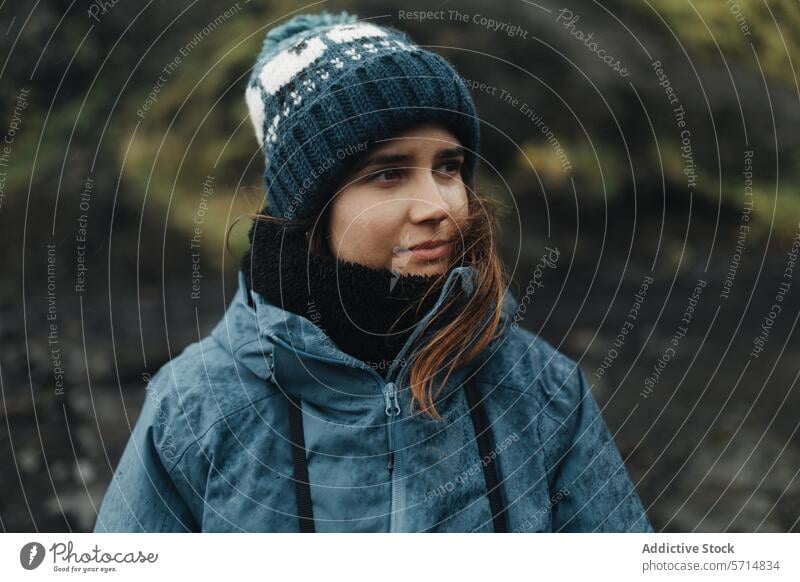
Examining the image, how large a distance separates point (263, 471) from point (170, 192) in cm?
86

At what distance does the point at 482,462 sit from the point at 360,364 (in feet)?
0.68

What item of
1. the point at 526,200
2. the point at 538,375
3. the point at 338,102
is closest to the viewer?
the point at 338,102

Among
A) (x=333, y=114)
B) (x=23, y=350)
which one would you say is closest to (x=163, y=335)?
(x=23, y=350)

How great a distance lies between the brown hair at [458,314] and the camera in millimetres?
1000

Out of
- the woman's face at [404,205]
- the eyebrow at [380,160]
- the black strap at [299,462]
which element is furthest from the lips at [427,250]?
the black strap at [299,462]

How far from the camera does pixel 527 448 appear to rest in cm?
102

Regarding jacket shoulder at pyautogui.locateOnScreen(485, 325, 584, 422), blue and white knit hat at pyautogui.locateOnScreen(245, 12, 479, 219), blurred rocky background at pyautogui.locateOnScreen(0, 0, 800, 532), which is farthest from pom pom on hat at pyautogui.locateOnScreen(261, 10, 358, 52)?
jacket shoulder at pyautogui.locateOnScreen(485, 325, 584, 422)

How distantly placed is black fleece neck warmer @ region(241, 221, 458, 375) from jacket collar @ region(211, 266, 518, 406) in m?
0.02

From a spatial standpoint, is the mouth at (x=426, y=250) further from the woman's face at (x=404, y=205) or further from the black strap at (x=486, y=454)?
the black strap at (x=486, y=454)

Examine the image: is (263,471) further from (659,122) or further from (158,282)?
(659,122)

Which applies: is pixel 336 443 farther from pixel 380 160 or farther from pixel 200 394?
pixel 380 160

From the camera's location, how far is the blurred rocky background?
1.51 metres

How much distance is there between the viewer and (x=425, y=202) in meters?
0.98

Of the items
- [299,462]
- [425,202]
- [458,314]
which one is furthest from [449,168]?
[299,462]
